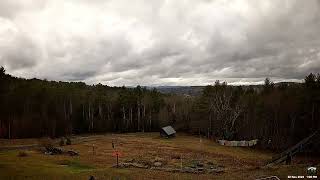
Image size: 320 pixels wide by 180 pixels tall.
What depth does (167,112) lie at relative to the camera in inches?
4441

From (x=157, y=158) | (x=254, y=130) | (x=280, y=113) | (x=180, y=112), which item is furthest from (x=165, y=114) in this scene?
(x=157, y=158)

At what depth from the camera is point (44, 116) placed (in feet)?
301

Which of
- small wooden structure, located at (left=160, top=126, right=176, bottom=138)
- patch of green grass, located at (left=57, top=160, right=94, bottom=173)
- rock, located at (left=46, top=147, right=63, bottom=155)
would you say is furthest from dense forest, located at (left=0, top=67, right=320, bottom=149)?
patch of green grass, located at (left=57, top=160, right=94, bottom=173)

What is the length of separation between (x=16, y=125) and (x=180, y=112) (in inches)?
1952

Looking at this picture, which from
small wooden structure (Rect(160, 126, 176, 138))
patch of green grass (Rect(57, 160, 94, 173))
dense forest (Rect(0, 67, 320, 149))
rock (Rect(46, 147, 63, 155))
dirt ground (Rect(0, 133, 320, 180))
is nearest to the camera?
dirt ground (Rect(0, 133, 320, 180))

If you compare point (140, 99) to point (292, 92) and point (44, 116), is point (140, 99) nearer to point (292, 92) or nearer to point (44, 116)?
point (44, 116)

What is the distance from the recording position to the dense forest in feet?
250

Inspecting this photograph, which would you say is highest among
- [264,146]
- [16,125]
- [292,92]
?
[292,92]

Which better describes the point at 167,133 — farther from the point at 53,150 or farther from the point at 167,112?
the point at 53,150

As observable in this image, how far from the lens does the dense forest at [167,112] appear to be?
7606 centimetres

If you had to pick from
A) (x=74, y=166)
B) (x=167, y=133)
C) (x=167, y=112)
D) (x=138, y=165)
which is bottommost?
(x=138, y=165)

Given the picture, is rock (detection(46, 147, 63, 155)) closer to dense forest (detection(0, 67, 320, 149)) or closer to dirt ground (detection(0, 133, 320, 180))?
dirt ground (detection(0, 133, 320, 180))

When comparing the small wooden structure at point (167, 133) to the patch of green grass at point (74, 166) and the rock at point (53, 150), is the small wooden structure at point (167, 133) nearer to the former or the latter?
the rock at point (53, 150)

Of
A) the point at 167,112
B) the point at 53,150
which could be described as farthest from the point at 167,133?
the point at 53,150
